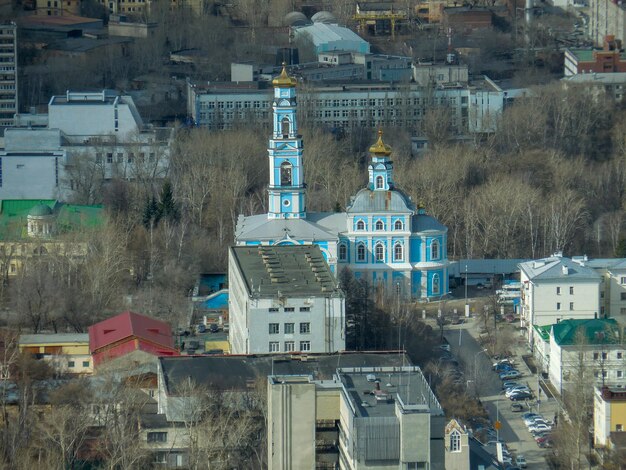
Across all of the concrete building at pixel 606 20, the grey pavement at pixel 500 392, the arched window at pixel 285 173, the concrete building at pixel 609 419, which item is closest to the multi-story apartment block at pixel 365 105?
the concrete building at pixel 606 20

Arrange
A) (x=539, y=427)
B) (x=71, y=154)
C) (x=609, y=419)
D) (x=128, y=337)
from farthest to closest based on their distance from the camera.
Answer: (x=71, y=154)
(x=128, y=337)
(x=539, y=427)
(x=609, y=419)

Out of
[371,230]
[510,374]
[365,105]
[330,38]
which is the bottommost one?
[510,374]

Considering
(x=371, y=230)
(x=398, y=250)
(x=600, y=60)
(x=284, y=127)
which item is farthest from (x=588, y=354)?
(x=600, y=60)

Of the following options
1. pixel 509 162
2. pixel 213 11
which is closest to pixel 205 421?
pixel 509 162

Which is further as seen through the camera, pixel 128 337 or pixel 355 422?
pixel 128 337

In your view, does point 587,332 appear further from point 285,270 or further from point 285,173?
point 285,173

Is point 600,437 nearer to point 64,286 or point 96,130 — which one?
point 64,286
